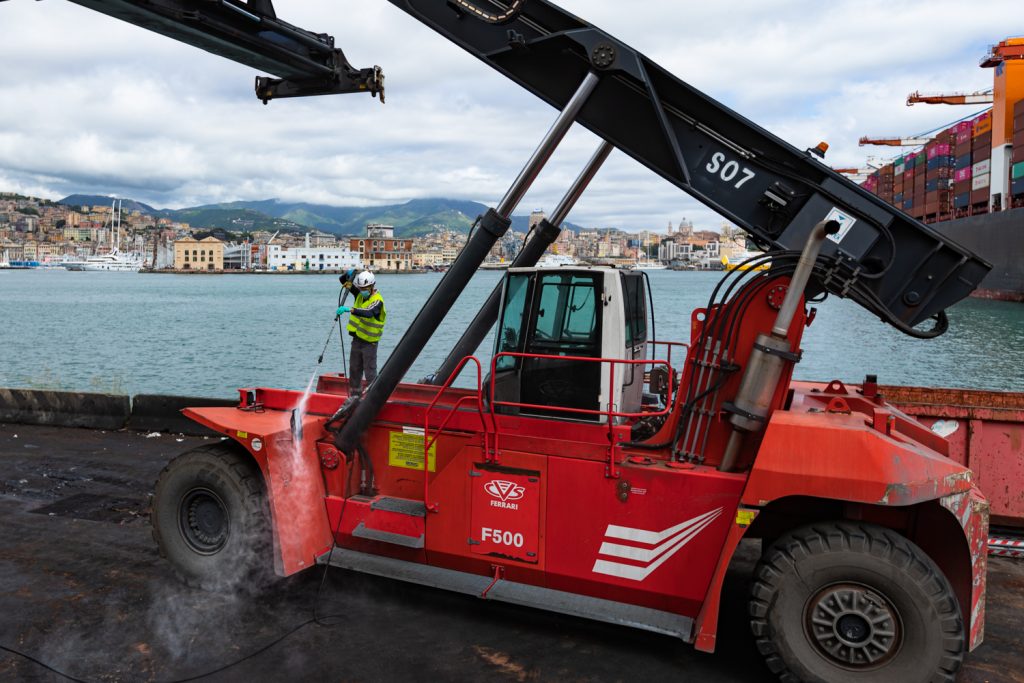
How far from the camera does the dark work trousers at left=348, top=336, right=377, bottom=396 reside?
6348 mm

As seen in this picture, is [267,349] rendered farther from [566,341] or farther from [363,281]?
[566,341]

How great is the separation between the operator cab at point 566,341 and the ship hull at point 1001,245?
51420 mm

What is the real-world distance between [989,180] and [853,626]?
215 ft

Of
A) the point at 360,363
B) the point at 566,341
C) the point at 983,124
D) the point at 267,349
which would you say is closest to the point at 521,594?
the point at 566,341

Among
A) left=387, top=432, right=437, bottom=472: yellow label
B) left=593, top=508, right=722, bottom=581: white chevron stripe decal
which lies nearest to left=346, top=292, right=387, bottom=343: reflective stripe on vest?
left=387, top=432, right=437, bottom=472: yellow label

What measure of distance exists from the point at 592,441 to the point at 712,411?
81cm

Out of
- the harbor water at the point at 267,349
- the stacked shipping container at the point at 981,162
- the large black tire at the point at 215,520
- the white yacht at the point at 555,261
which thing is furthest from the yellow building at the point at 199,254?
the white yacht at the point at 555,261

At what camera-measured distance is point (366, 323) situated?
642cm

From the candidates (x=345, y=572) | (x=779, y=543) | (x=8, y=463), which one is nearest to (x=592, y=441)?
(x=779, y=543)

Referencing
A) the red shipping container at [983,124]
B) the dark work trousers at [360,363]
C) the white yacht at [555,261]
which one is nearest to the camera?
the white yacht at [555,261]

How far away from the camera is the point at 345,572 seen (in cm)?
642

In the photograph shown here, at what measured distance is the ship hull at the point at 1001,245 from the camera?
51125 mm

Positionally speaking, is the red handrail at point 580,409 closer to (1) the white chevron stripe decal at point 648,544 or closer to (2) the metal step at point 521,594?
(1) the white chevron stripe decal at point 648,544

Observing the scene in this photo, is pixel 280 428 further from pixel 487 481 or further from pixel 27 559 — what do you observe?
pixel 27 559
